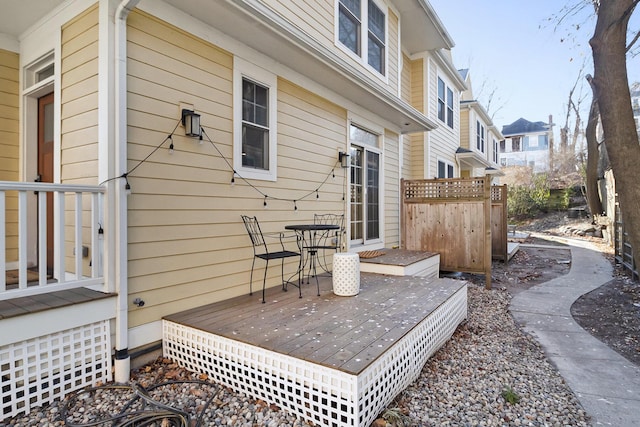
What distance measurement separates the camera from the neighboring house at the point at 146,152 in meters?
2.66

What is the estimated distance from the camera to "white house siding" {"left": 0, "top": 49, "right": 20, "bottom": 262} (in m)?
3.61

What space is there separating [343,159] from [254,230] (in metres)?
2.30

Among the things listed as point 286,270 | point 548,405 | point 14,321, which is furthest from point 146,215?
point 548,405

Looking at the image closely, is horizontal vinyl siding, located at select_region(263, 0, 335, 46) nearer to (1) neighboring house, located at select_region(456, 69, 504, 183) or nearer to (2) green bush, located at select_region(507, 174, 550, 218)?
(1) neighboring house, located at select_region(456, 69, 504, 183)

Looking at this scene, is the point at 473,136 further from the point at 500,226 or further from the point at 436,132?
the point at 500,226

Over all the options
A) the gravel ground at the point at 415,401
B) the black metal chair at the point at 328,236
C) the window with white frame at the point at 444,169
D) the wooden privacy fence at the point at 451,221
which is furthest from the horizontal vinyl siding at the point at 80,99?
the window with white frame at the point at 444,169

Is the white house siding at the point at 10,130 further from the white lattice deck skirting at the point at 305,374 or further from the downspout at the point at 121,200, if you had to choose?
the white lattice deck skirting at the point at 305,374

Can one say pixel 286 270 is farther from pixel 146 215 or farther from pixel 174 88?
pixel 174 88

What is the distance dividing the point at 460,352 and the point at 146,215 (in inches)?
125

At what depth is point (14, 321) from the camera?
224 cm

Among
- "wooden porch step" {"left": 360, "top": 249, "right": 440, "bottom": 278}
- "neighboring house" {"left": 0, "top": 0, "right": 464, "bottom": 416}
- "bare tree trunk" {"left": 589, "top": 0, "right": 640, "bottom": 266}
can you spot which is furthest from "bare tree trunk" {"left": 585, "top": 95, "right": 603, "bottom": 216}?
"neighboring house" {"left": 0, "top": 0, "right": 464, "bottom": 416}

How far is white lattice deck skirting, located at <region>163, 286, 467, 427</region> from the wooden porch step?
6.61 ft

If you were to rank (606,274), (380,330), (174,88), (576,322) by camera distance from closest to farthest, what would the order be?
(380,330) < (174,88) < (576,322) < (606,274)

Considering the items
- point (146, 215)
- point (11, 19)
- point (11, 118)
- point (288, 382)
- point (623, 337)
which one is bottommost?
point (623, 337)
